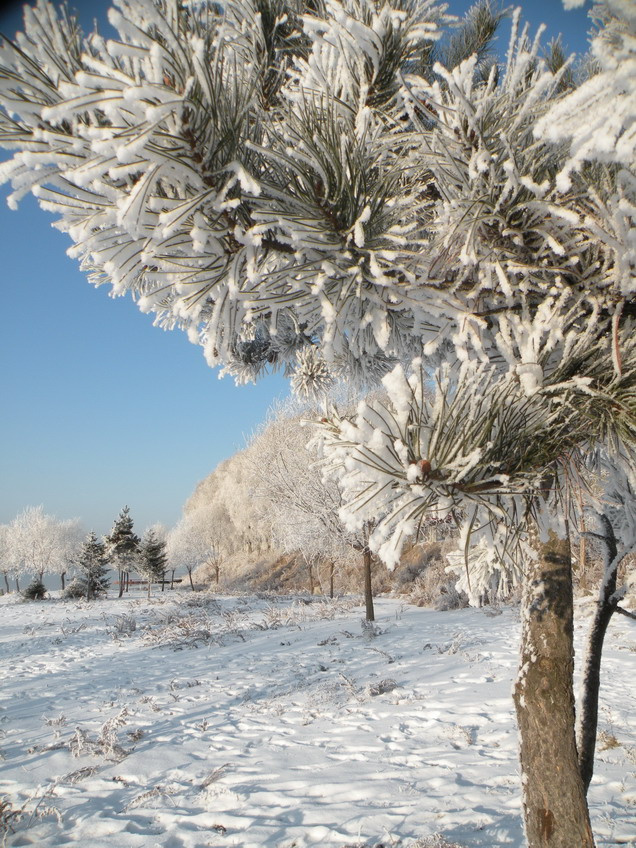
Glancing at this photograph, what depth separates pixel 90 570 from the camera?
88.2 feet

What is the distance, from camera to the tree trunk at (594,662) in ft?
7.64

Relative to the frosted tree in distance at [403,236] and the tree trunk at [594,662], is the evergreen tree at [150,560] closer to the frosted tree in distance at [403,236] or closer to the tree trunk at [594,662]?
the tree trunk at [594,662]

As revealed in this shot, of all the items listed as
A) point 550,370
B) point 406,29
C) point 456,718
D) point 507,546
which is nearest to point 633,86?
point 550,370

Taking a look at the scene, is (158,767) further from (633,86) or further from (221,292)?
(633,86)

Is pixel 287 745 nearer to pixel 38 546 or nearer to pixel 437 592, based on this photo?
pixel 437 592

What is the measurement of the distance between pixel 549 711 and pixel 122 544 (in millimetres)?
34147

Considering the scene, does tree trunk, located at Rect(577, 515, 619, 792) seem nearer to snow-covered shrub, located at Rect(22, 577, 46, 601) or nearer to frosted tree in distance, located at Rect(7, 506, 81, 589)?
snow-covered shrub, located at Rect(22, 577, 46, 601)

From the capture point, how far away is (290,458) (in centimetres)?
1792

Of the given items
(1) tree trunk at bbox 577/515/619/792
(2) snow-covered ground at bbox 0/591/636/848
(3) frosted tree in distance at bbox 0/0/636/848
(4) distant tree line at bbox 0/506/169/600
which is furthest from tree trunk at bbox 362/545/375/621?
(4) distant tree line at bbox 0/506/169/600

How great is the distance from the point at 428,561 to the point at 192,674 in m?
17.4

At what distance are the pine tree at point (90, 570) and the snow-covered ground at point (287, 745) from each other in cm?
1968

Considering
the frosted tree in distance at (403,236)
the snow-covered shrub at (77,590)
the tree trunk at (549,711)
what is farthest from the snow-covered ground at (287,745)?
the snow-covered shrub at (77,590)

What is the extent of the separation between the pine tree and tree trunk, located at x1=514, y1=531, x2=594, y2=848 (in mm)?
29782

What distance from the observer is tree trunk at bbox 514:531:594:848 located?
146cm
